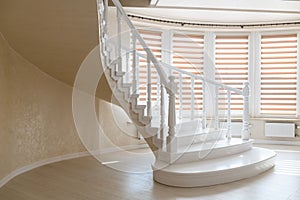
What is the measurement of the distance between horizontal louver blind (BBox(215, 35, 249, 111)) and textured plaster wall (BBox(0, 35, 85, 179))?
10.8 ft

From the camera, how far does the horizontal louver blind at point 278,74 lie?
6660 mm

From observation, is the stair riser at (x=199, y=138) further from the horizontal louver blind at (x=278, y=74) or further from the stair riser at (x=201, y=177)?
the horizontal louver blind at (x=278, y=74)

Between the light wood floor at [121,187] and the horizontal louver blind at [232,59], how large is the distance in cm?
265

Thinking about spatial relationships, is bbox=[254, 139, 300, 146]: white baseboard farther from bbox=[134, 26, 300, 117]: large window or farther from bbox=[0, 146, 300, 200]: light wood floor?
bbox=[0, 146, 300, 200]: light wood floor

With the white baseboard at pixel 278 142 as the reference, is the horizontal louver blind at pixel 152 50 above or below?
above

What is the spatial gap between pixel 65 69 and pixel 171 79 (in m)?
1.63

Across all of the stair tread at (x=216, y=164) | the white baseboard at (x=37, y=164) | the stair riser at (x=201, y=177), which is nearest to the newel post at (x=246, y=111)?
the stair tread at (x=216, y=164)

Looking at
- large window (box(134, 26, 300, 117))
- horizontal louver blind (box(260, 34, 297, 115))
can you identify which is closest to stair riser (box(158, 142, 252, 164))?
large window (box(134, 26, 300, 117))

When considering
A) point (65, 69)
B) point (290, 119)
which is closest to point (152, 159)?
point (65, 69)

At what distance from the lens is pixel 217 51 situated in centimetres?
697

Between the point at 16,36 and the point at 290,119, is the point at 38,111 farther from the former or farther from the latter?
the point at 290,119

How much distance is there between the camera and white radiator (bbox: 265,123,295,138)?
651 cm

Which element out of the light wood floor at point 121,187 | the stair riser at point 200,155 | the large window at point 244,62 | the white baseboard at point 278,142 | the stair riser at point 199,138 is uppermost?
the large window at point 244,62

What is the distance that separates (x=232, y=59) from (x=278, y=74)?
0.99 m
